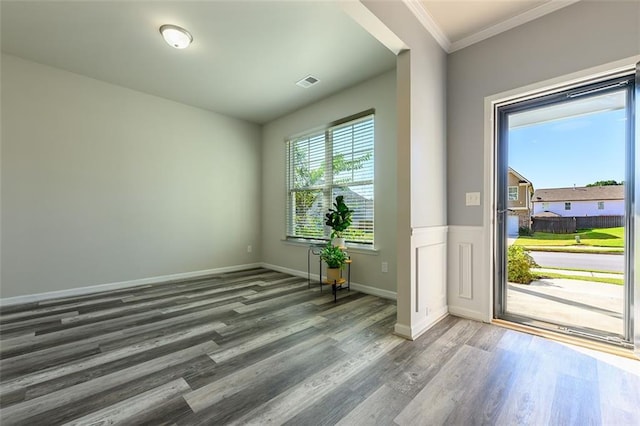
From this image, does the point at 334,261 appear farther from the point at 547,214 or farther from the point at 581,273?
the point at 581,273

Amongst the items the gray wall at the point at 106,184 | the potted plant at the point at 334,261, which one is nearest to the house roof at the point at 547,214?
the potted plant at the point at 334,261

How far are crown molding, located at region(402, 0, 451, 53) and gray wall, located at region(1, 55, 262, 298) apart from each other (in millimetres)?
3534

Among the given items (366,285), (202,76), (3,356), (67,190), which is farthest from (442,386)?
(67,190)

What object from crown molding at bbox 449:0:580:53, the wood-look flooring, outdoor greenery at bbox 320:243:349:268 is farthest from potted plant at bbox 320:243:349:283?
crown molding at bbox 449:0:580:53

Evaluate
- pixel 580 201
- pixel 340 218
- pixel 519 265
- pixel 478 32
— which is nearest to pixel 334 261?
pixel 340 218

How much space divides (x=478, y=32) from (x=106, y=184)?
4.74 meters

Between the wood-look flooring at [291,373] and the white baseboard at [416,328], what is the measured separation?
61mm

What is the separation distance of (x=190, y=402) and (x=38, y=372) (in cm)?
117

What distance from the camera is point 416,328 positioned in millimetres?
2115

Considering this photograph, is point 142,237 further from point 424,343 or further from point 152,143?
point 424,343

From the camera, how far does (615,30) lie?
5.99ft

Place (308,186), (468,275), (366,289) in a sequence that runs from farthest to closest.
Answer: (308,186) → (366,289) → (468,275)

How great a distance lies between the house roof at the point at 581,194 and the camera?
198 cm

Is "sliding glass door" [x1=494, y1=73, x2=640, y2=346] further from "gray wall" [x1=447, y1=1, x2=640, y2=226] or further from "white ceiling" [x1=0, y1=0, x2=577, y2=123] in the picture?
"white ceiling" [x1=0, y1=0, x2=577, y2=123]
